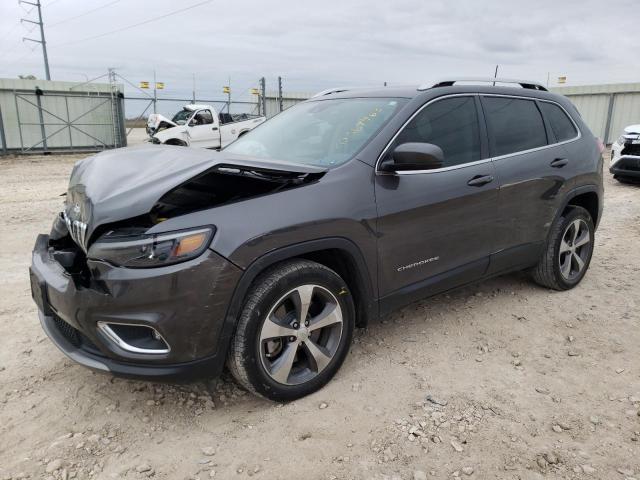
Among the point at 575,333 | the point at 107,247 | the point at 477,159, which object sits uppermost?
the point at 477,159

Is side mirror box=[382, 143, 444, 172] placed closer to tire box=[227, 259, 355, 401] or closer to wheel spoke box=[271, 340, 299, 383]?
tire box=[227, 259, 355, 401]

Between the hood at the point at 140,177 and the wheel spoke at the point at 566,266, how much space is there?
106 inches

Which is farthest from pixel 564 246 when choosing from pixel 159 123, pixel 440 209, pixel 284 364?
pixel 159 123

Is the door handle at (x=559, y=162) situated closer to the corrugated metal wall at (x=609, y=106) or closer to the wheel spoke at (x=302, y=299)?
the wheel spoke at (x=302, y=299)

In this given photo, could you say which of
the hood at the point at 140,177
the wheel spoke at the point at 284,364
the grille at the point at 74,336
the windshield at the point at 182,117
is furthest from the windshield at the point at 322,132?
the windshield at the point at 182,117

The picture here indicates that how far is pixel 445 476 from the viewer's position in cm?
225

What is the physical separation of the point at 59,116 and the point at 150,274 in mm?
20022

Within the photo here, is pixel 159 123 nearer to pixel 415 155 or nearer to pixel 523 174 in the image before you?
pixel 523 174

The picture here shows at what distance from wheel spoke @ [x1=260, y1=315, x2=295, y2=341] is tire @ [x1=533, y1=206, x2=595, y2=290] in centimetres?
259

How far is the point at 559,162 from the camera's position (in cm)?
402

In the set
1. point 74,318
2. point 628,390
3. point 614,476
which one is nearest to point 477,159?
point 628,390

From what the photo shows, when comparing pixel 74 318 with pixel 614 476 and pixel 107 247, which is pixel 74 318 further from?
pixel 614 476

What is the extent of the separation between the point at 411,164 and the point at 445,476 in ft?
5.24

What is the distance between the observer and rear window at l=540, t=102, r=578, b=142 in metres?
4.14
